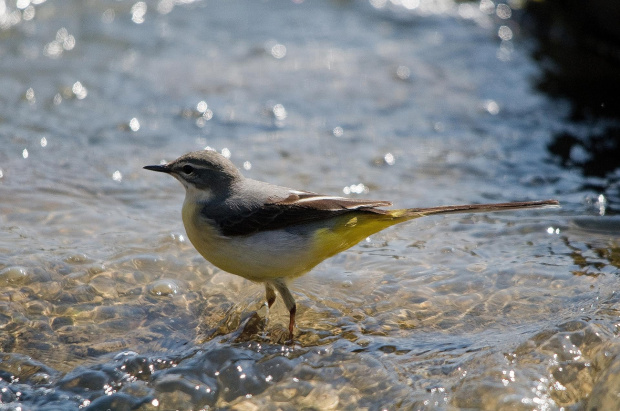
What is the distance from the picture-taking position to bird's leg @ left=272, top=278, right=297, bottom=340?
244 inches

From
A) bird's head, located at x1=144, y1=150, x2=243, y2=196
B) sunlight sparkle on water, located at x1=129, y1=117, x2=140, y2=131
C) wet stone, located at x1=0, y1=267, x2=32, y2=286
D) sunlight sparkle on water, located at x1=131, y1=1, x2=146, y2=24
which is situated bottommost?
wet stone, located at x1=0, y1=267, x2=32, y2=286

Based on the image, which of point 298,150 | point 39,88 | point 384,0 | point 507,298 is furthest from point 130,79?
point 507,298

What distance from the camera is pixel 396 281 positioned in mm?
6973

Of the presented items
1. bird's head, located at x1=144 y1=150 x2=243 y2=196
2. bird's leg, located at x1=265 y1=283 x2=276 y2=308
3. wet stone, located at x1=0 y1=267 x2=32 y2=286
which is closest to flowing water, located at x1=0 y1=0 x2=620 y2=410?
wet stone, located at x1=0 y1=267 x2=32 y2=286

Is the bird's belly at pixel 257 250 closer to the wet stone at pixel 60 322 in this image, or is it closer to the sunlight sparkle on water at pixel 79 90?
the wet stone at pixel 60 322

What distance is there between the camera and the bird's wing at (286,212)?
20.1 ft

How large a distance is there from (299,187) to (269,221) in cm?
296

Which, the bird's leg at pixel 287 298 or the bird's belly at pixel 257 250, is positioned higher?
the bird's belly at pixel 257 250

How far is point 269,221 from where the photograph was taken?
20.3 ft

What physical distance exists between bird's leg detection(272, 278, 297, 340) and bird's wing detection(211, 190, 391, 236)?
1.74 feet

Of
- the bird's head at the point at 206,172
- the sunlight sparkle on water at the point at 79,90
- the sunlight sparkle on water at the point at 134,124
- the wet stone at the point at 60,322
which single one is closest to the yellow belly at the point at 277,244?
the bird's head at the point at 206,172

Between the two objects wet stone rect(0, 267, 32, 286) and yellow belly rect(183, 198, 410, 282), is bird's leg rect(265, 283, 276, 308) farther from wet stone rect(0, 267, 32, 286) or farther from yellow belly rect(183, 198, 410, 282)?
wet stone rect(0, 267, 32, 286)

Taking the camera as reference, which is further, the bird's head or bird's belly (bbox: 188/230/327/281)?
the bird's head

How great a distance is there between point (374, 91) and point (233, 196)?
22.4 feet
